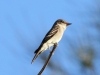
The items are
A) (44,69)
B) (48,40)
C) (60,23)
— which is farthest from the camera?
(60,23)

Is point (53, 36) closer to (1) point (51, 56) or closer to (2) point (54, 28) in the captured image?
(2) point (54, 28)

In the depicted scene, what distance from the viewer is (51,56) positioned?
226 cm

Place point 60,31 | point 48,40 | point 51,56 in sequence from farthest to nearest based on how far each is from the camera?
point 60,31 < point 48,40 < point 51,56

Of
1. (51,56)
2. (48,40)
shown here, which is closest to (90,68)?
(51,56)

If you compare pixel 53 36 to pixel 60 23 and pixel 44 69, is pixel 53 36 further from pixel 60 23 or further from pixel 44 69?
pixel 44 69

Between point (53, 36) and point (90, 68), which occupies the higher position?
point (90, 68)

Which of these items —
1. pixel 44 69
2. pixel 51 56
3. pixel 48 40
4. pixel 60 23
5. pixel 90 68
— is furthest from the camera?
pixel 60 23

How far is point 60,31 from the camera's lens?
20.4 ft

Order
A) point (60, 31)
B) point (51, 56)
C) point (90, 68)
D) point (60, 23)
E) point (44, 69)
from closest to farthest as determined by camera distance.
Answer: point (90, 68)
point (44, 69)
point (51, 56)
point (60, 31)
point (60, 23)

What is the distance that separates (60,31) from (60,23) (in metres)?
0.64

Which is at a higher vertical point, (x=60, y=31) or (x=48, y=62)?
(x=48, y=62)

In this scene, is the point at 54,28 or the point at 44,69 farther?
the point at 54,28

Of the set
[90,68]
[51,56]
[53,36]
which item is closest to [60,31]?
[53,36]

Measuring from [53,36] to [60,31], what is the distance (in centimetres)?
28
